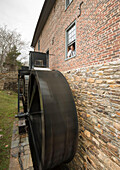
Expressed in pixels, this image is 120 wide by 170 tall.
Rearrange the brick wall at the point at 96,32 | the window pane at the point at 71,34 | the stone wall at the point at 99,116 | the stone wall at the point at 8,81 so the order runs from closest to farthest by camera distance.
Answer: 1. the stone wall at the point at 99,116
2. the brick wall at the point at 96,32
3. the window pane at the point at 71,34
4. the stone wall at the point at 8,81

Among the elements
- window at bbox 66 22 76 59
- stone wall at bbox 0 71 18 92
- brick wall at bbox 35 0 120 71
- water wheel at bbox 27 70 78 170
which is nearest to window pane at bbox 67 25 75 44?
window at bbox 66 22 76 59

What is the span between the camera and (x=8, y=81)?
13008 mm

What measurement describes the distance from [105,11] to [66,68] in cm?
224

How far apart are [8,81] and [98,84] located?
13519 millimetres

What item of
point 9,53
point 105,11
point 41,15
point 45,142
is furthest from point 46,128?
point 9,53

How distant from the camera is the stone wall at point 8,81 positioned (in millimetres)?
12556

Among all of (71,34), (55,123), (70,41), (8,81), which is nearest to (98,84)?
(55,123)

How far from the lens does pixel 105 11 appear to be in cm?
221

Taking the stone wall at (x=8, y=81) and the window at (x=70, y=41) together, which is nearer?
the window at (x=70, y=41)

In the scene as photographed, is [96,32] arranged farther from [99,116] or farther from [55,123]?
[55,123]

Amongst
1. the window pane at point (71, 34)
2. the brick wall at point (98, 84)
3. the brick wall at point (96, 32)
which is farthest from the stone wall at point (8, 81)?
the brick wall at point (98, 84)

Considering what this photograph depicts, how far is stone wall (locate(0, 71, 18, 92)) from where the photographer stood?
12.6 m

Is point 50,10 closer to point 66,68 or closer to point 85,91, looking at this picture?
point 66,68

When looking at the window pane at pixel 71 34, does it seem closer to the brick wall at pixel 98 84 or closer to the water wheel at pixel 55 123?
the brick wall at pixel 98 84
